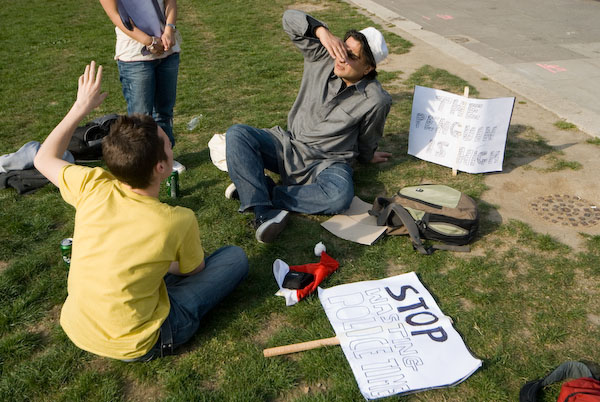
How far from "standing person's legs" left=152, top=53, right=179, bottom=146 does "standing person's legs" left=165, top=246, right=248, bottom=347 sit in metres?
1.86

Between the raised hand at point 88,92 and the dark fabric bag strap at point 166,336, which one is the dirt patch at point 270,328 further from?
the raised hand at point 88,92

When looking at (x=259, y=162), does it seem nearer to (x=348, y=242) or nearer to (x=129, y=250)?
(x=348, y=242)

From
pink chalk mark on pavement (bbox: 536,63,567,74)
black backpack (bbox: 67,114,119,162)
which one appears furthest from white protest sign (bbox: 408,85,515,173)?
pink chalk mark on pavement (bbox: 536,63,567,74)

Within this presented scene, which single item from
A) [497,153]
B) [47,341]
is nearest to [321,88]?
[497,153]

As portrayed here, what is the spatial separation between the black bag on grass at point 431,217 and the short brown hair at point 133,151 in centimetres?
185

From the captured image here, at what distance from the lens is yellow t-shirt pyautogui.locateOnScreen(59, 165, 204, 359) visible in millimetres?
2148

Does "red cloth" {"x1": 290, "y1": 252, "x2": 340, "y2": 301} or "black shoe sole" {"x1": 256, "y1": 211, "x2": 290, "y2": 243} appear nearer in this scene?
"red cloth" {"x1": 290, "y1": 252, "x2": 340, "y2": 301}

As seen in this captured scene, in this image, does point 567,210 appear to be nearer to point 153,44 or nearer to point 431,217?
point 431,217

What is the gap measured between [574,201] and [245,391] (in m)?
3.17

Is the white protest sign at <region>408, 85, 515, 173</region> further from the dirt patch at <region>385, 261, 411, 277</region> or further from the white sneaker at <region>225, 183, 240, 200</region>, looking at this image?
the white sneaker at <region>225, 183, 240, 200</region>

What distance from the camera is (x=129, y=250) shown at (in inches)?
84.4

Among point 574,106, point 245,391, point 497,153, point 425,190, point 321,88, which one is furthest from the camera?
point 574,106

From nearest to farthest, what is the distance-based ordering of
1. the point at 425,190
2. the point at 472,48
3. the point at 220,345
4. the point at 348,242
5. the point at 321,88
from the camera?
the point at 220,345, the point at 348,242, the point at 425,190, the point at 321,88, the point at 472,48

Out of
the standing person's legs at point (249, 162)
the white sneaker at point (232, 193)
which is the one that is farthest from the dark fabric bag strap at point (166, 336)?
the white sneaker at point (232, 193)
